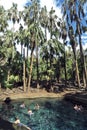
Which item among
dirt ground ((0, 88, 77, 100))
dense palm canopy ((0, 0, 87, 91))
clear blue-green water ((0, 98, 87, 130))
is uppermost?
dense palm canopy ((0, 0, 87, 91))

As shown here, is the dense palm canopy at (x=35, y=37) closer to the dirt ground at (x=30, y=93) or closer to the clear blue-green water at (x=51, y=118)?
the dirt ground at (x=30, y=93)

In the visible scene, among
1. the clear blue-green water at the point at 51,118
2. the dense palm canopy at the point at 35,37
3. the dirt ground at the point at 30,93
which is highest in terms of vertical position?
the dense palm canopy at the point at 35,37

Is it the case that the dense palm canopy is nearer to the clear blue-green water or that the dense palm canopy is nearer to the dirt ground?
the dirt ground

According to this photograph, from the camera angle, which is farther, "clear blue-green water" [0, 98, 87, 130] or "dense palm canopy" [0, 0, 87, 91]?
"dense palm canopy" [0, 0, 87, 91]

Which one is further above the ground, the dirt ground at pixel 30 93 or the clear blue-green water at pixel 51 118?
the dirt ground at pixel 30 93

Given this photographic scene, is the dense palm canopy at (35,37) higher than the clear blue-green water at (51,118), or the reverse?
the dense palm canopy at (35,37)

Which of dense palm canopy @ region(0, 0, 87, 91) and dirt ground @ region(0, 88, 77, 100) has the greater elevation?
dense palm canopy @ region(0, 0, 87, 91)

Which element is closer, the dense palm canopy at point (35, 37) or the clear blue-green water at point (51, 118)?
the clear blue-green water at point (51, 118)

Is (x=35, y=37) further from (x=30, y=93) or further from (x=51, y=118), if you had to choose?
(x=51, y=118)

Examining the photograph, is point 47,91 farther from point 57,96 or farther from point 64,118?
point 64,118

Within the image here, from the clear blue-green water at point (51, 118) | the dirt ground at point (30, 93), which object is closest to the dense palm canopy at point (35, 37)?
the dirt ground at point (30, 93)

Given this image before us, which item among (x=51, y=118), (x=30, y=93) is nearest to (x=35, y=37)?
(x=30, y=93)

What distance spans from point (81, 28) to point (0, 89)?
2153cm

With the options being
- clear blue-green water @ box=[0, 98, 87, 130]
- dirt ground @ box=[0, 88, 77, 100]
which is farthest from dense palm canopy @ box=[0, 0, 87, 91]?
clear blue-green water @ box=[0, 98, 87, 130]
